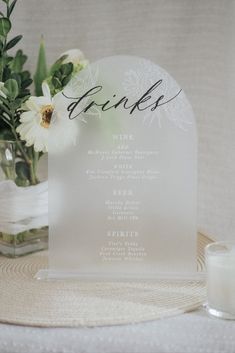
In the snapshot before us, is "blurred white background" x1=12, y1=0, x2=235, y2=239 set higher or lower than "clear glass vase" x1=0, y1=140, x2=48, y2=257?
higher

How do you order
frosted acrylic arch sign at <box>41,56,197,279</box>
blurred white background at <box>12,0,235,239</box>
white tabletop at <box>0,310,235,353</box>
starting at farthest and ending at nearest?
blurred white background at <box>12,0,235,239</box>
frosted acrylic arch sign at <box>41,56,197,279</box>
white tabletop at <box>0,310,235,353</box>

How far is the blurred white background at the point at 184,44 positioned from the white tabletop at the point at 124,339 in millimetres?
547

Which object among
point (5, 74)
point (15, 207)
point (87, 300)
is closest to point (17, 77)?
point (5, 74)

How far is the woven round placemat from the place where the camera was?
0.71 metres

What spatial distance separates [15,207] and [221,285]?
1.11 ft

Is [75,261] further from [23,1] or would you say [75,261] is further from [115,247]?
[23,1]

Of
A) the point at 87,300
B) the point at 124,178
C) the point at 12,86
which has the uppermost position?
the point at 12,86

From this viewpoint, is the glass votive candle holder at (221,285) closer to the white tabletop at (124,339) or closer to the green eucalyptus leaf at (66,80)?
the white tabletop at (124,339)

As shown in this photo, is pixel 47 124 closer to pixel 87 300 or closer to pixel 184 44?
pixel 87 300

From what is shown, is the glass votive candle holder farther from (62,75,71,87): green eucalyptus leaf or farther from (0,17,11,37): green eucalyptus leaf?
(0,17,11,37): green eucalyptus leaf

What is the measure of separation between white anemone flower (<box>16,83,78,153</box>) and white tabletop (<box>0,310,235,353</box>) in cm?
26

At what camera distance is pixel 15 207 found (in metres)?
0.92

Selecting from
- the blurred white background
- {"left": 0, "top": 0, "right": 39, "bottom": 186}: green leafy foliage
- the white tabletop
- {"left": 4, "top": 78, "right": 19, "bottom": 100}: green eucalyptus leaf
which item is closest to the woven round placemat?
the white tabletop

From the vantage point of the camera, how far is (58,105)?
2.73 ft
